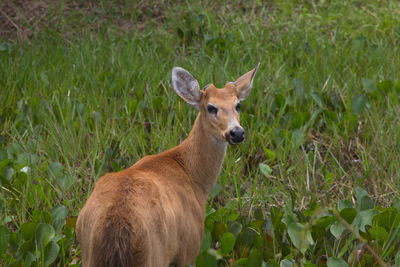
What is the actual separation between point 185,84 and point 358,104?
2112mm

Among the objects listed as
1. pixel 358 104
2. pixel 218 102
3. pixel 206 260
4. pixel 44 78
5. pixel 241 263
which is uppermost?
pixel 218 102

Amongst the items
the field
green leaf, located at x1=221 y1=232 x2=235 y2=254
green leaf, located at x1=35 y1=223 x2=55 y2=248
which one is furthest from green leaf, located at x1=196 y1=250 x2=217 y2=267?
green leaf, located at x1=35 y1=223 x2=55 y2=248

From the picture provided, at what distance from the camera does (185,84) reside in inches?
223

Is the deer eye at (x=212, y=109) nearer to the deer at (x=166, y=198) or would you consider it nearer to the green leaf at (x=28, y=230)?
the deer at (x=166, y=198)

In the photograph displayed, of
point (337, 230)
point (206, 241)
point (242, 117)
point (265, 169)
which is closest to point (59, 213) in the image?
point (206, 241)

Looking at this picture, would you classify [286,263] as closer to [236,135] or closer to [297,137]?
[236,135]

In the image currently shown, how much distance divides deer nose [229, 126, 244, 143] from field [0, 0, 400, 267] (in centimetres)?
56

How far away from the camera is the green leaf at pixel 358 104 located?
7.19 meters

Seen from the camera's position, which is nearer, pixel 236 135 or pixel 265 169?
pixel 236 135

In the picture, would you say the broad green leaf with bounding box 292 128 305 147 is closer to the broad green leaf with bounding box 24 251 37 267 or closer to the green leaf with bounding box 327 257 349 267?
the green leaf with bounding box 327 257 349 267

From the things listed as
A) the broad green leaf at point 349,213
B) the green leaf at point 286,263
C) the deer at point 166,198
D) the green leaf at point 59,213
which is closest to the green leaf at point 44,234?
the green leaf at point 59,213

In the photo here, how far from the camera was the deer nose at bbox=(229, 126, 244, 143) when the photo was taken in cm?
523

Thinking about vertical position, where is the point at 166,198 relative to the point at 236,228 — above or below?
above

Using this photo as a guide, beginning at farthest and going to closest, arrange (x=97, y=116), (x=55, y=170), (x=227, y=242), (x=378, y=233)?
(x=97, y=116) < (x=55, y=170) < (x=378, y=233) < (x=227, y=242)
